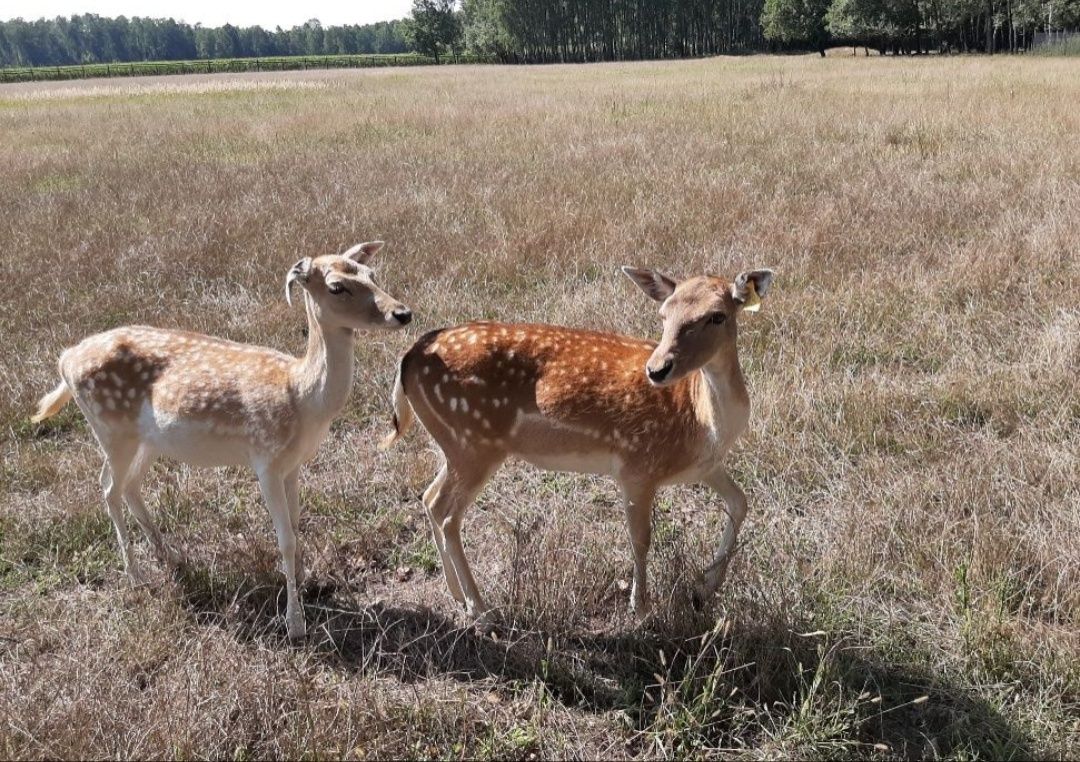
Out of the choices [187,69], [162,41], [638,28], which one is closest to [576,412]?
[187,69]

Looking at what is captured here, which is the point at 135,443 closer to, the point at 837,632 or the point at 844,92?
the point at 837,632

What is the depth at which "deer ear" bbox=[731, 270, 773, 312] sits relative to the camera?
313 cm

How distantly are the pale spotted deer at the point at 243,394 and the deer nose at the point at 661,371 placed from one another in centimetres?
95

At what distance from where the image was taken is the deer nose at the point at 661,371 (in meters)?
2.93

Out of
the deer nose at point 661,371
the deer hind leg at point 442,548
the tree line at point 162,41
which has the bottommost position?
the deer hind leg at point 442,548

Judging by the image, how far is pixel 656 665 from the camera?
3.12m

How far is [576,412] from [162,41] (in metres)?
211

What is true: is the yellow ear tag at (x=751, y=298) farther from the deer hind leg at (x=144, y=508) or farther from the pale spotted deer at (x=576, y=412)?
the deer hind leg at (x=144, y=508)

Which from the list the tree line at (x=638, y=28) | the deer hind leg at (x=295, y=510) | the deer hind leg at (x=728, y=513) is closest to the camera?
the deer hind leg at (x=728, y=513)

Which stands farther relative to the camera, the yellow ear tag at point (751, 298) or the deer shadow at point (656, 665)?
the yellow ear tag at point (751, 298)

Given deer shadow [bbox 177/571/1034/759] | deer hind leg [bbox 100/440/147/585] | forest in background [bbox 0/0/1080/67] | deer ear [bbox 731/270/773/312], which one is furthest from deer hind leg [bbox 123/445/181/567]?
forest in background [bbox 0/0/1080/67]

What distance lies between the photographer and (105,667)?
2971 millimetres

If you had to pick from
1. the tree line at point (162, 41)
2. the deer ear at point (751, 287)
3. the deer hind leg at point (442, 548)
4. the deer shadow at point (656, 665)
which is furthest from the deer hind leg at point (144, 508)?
the tree line at point (162, 41)

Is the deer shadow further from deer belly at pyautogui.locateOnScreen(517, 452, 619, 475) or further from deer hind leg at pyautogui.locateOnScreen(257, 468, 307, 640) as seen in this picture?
deer belly at pyautogui.locateOnScreen(517, 452, 619, 475)
